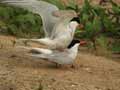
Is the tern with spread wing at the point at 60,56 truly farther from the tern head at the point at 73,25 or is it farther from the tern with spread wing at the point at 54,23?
the tern head at the point at 73,25

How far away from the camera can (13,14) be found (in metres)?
8.25

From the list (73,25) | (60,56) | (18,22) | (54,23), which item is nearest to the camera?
(60,56)

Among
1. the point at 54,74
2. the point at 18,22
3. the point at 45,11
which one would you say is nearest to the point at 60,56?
the point at 54,74

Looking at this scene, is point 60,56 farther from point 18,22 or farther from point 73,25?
point 18,22

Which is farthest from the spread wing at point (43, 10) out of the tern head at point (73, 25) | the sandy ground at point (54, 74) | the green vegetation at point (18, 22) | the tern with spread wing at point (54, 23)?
the green vegetation at point (18, 22)

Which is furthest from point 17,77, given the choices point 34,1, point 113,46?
point 113,46

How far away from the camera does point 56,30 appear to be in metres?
6.67

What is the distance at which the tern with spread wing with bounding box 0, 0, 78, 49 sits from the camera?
6.53m

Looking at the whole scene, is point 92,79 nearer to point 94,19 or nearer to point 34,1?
point 34,1

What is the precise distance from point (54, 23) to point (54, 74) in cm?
98

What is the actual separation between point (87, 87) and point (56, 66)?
912 millimetres

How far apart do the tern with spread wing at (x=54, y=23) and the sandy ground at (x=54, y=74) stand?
276 millimetres

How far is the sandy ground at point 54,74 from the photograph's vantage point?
18.3ft

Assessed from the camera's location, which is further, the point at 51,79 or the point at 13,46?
the point at 13,46
